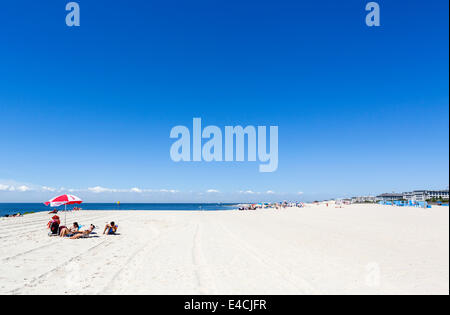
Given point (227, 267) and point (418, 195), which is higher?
point (227, 267)

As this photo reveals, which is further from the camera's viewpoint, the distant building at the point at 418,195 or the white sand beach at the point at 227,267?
the distant building at the point at 418,195

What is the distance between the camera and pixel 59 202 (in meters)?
14.7

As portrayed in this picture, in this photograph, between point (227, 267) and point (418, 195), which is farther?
point (418, 195)

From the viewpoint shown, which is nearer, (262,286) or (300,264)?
(262,286)

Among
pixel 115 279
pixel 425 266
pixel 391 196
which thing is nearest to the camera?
pixel 115 279

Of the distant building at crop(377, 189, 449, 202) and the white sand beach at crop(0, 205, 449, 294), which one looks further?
the distant building at crop(377, 189, 449, 202)

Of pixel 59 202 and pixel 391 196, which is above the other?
pixel 59 202

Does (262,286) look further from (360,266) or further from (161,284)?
(360,266)

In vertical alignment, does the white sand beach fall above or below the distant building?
above

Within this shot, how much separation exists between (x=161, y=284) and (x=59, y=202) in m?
11.4

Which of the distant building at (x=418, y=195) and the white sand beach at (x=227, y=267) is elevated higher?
the white sand beach at (x=227, y=267)
